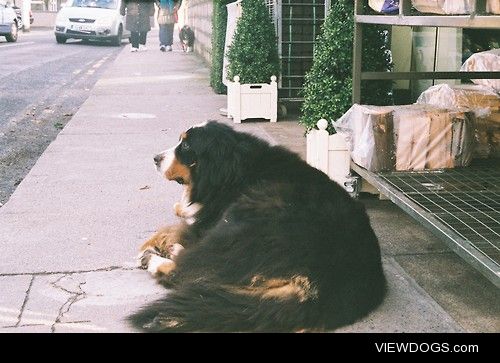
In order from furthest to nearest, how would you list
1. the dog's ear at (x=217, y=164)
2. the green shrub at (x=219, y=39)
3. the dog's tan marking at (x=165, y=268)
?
the green shrub at (x=219, y=39) < the dog's ear at (x=217, y=164) < the dog's tan marking at (x=165, y=268)

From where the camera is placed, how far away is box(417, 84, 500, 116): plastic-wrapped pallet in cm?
558

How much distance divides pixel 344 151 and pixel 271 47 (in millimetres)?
4475

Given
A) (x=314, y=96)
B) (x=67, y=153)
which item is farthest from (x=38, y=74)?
(x=314, y=96)

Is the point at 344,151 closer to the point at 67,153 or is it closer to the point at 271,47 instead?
the point at 67,153

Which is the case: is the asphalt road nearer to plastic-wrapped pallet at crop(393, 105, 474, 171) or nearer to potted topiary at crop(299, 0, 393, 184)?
potted topiary at crop(299, 0, 393, 184)

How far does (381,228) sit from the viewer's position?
5039mm

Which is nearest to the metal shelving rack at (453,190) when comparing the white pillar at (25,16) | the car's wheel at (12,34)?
the car's wheel at (12,34)

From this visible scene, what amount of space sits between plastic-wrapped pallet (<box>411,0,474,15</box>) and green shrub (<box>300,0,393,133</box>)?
1.40 metres

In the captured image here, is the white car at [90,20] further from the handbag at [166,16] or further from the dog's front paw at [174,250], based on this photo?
the dog's front paw at [174,250]

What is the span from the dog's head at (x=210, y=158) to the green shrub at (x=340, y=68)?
1909 mm

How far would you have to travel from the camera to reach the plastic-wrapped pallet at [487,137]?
5.48 meters

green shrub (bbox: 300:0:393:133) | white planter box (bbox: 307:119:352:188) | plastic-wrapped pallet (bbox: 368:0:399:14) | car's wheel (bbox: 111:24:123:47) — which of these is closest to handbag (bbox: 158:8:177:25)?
car's wheel (bbox: 111:24:123:47)
